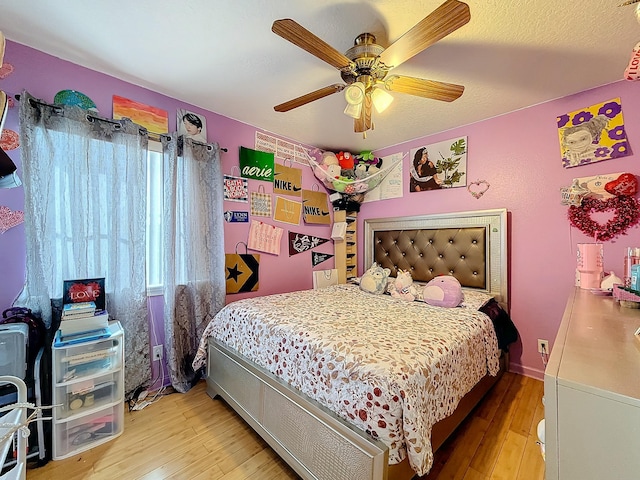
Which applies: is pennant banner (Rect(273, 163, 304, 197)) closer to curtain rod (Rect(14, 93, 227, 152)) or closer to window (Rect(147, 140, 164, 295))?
curtain rod (Rect(14, 93, 227, 152))

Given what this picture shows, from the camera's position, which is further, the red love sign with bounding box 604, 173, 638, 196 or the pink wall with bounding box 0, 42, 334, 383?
the red love sign with bounding box 604, 173, 638, 196

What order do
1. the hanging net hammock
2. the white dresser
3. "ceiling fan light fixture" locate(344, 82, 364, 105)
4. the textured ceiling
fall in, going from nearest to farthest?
the white dresser, the textured ceiling, "ceiling fan light fixture" locate(344, 82, 364, 105), the hanging net hammock

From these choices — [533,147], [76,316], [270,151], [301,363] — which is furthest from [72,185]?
[533,147]

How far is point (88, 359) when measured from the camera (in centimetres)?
152

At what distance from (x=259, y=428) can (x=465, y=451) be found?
3.86 ft

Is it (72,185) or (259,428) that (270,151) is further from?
(259,428)

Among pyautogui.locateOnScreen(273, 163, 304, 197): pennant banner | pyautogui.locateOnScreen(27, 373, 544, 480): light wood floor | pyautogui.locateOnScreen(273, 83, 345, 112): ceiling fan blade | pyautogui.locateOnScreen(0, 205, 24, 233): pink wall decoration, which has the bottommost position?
pyautogui.locateOnScreen(27, 373, 544, 480): light wood floor

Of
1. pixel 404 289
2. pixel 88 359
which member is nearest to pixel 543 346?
pixel 404 289

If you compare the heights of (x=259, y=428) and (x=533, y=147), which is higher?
(x=533, y=147)

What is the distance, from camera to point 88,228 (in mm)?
1732

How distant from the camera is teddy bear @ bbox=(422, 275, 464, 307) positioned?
1.98m

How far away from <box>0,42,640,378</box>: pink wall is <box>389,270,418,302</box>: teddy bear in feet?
2.78

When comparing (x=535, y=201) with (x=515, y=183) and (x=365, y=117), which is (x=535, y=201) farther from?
(x=365, y=117)

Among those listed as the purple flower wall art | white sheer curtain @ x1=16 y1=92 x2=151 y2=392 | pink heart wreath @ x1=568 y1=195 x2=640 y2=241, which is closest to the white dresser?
pink heart wreath @ x1=568 y1=195 x2=640 y2=241
